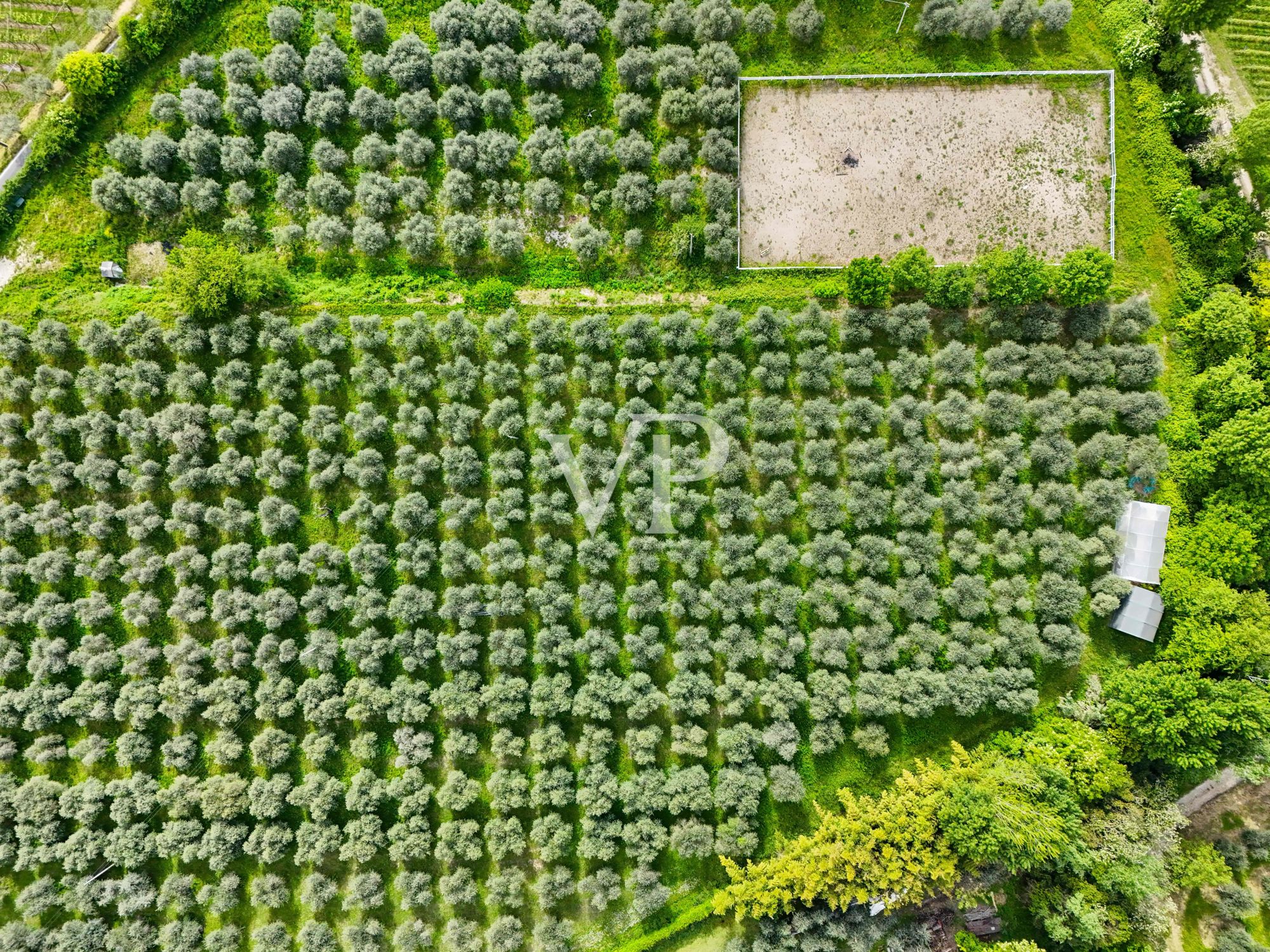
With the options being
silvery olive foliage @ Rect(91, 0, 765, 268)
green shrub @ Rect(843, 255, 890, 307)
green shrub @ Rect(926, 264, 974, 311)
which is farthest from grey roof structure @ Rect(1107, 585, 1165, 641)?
silvery olive foliage @ Rect(91, 0, 765, 268)

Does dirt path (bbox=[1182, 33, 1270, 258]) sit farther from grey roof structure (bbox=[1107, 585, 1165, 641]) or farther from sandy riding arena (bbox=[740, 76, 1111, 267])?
grey roof structure (bbox=[1107, 585, 1165, 641])

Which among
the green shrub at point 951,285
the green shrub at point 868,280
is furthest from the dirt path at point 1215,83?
the green shrub at point 868,280

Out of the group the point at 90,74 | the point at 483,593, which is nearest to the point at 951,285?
the point at 483,593

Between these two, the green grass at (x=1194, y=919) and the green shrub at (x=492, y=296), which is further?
the green shrub at (x=492, y=296)

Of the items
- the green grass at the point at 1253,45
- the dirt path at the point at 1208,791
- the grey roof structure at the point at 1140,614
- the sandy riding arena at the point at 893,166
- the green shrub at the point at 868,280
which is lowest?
the dirt path at the point at 1208,791

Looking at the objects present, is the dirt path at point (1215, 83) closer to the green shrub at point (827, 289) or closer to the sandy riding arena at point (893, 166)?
the sandy riding arena at point (893, 166)

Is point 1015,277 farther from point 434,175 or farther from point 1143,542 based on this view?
point 434,175
